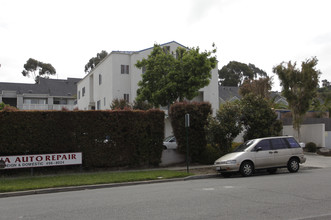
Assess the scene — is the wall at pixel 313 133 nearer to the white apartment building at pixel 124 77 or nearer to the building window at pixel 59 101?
the white apartment building at pixel 124 77

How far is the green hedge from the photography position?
60.1ft

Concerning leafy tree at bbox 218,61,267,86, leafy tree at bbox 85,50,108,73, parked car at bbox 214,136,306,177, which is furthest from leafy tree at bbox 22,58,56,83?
parked car at bbox 214,136,306,177

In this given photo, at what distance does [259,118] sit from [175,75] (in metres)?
9.80

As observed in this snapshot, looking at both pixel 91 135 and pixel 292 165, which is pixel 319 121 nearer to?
pixel 292 165

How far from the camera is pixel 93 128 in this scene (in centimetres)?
1689

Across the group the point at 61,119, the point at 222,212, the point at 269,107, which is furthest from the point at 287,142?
the point at 61,119

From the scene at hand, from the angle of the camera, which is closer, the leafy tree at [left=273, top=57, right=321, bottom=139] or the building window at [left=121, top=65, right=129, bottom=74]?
the leafy tree at [left=273, top=57, right=321, bottom=139]

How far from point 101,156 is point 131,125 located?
2.27 meters

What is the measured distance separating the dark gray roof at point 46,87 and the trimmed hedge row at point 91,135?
4297 cm

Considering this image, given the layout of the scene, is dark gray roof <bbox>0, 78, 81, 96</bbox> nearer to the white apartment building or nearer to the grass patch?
the white apartment building

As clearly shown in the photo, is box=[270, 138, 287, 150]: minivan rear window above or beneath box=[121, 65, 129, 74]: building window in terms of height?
beneath

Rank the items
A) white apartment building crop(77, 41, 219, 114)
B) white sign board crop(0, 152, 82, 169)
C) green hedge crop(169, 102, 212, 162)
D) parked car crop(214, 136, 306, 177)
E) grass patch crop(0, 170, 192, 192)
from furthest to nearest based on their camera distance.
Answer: white apartment building crop(77, 41, 219, 114) → green hedge crop(169, 102, 212, 162) → white sign board crop(0, 152, 82, 169) → parked car crop(214, 136, 306, 177) → grass patch crop(0, 170, 192, 192)

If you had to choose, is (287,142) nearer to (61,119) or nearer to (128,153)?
(128,153)

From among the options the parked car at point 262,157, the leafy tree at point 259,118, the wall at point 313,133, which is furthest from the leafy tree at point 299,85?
the parked car at point 262,157
